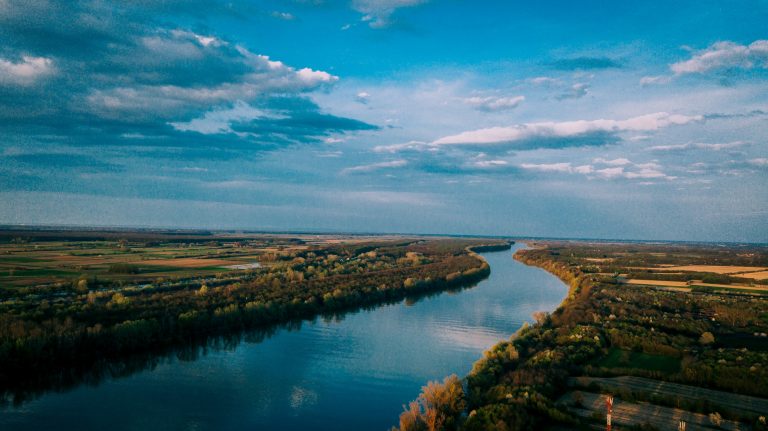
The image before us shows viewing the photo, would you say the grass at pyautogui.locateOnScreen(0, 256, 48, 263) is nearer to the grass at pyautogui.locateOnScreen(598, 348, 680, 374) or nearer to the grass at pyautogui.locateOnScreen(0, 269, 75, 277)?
the grass at pyautogui.locateOnScreen(0, 269, 75, 277)

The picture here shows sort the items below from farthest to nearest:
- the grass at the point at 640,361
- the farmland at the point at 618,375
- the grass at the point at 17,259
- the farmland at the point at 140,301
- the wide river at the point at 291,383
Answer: the grass at the point at 17,259 < the grass at the point at 640,361 < the farmland at the point at 140,301 < the wide river at the point at 291,383 < the farmland at the point at 618,375

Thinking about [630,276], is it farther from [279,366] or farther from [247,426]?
[247,426]

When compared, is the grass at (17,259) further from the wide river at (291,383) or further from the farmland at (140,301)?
the wide river at (291,383)

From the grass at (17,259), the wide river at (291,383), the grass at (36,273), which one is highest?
the grass at (17,259)

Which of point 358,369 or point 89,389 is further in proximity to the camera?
point 358,369

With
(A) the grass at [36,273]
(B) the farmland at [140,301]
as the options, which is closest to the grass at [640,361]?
(B) the farmland at [140,301]

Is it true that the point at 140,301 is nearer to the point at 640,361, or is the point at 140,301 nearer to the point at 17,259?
the point at 640,361

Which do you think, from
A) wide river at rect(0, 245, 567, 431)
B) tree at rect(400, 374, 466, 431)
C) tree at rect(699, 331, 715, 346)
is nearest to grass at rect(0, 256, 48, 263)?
wide river at rect(0, 245, 567, 431)

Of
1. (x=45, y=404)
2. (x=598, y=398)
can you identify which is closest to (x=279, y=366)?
(x=45, y=404)
